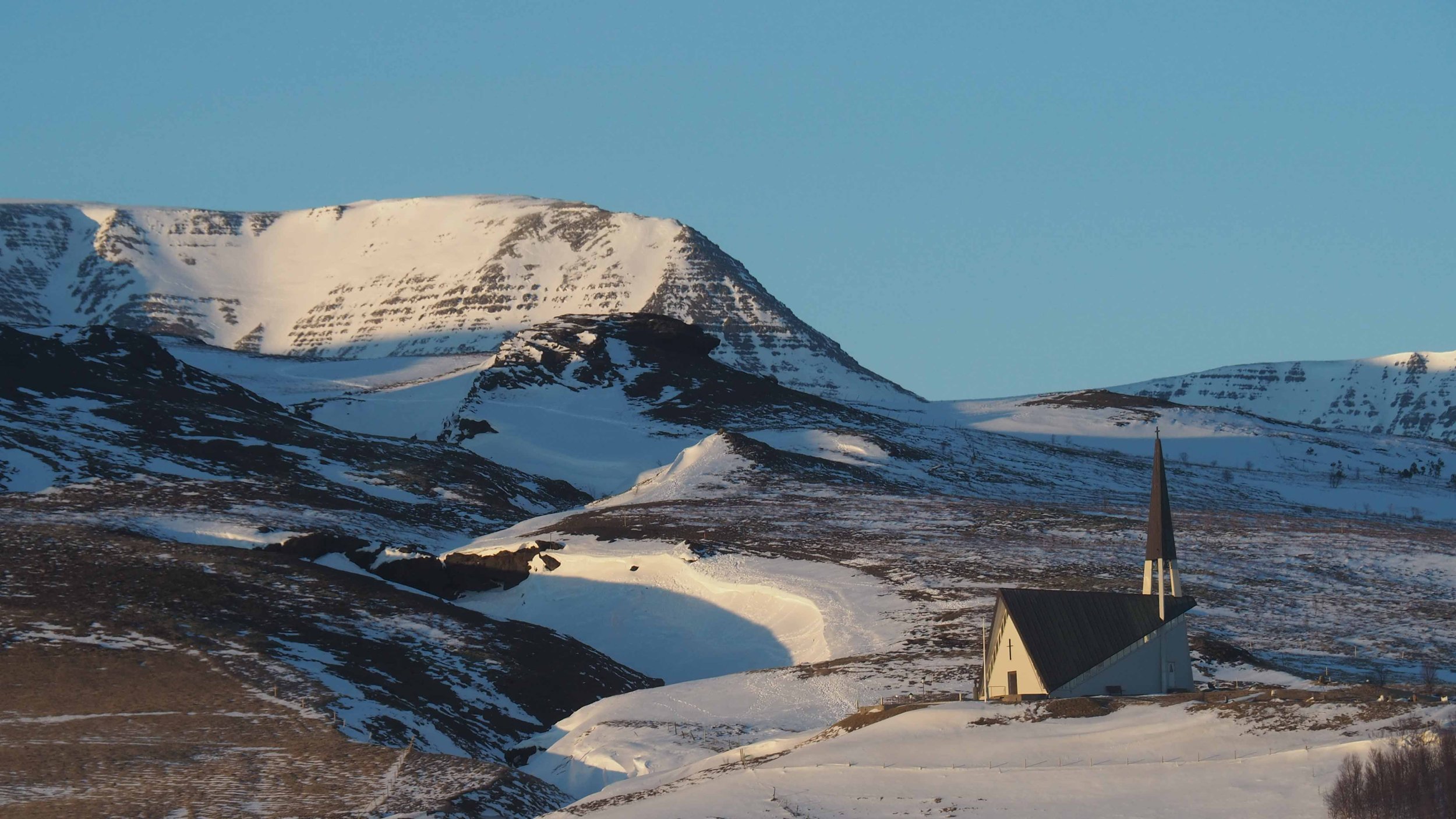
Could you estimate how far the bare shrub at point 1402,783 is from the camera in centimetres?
2902

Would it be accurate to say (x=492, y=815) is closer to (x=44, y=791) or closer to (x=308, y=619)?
(x=44, y=791)

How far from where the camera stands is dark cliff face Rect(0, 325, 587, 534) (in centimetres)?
9231

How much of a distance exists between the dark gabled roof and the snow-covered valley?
272 cm

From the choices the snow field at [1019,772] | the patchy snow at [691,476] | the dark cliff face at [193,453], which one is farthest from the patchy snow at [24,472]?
the snow field at [1019,772]

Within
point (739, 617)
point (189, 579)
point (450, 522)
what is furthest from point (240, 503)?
point (739, 617)

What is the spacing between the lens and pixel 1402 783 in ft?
97.6

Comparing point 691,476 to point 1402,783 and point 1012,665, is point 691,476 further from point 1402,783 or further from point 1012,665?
point 1402,783

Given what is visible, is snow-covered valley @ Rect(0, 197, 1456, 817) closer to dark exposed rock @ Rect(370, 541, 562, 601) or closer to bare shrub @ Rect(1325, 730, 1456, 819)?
dark exposed rock @ Rect(370, 541, 562, 601)

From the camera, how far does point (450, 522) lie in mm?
98438

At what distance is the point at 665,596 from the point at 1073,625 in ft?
102

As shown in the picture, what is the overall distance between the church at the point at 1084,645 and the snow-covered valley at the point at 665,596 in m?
2.51

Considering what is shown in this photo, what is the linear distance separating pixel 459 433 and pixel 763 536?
2532 inches

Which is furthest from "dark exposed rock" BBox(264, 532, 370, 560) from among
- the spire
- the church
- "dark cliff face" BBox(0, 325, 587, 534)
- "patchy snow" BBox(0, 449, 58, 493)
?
the spire

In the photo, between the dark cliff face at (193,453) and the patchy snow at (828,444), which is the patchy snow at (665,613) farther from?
the patchy snow at (828,444)
